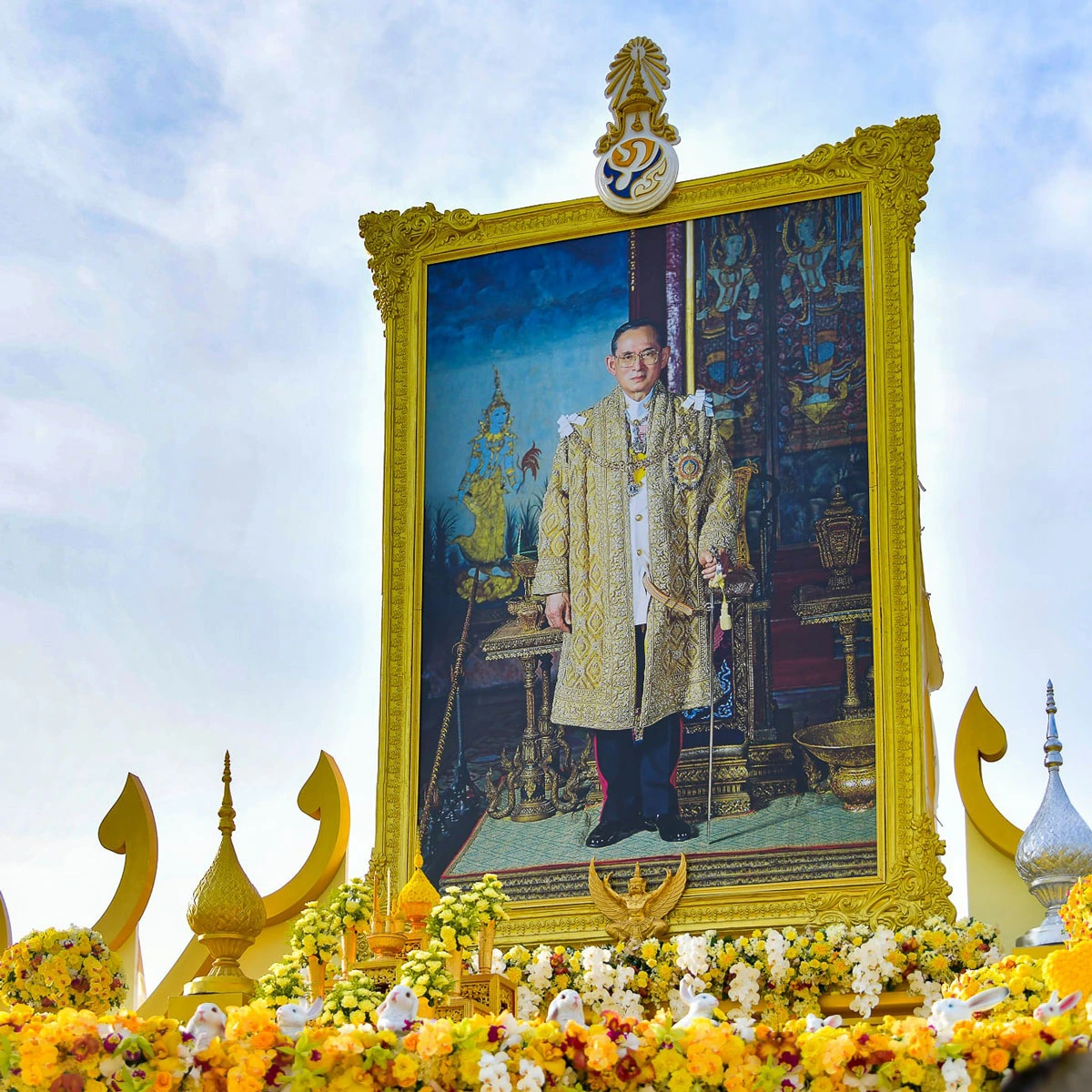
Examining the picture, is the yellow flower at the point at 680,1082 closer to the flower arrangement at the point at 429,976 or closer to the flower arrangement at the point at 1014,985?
the flower arrangement at the point at 1014,985

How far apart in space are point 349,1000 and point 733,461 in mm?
3660

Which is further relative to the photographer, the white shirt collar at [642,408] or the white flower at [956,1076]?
the white shirt collar at [642,408]

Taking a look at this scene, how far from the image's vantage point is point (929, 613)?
9562mm

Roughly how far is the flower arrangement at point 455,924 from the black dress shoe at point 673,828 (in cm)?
142

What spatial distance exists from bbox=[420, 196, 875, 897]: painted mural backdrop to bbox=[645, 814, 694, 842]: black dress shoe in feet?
0.17

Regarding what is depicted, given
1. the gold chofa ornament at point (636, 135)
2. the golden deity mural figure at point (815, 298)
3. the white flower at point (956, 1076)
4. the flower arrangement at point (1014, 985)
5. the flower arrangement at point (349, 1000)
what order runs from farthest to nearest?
the gold chofa ornament at point (636, 135)
the golden deity mural figure at point (815, 298)
the flower arrangement at point (349, 1000)
the flower arrangement at point (1014, 985)
the white flower at point (956, 1076)

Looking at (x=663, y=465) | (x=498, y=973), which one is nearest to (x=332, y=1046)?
(x=498, y=973)

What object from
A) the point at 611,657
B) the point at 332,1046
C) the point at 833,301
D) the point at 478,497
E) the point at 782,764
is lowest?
the point at 332,1046

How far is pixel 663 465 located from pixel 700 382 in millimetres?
510

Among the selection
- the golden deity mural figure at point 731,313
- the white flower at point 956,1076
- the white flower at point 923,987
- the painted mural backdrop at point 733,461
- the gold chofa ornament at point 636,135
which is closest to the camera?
the white flower at point 956,1076

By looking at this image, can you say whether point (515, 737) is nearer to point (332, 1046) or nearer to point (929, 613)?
point (929, 613)

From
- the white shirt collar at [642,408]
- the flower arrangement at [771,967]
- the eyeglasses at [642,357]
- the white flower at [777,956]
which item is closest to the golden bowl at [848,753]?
the flower arrangement at [771,967]

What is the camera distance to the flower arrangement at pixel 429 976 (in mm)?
7398

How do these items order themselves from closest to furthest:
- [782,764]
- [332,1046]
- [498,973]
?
[332,1046] < [498,973] < [782,764]
